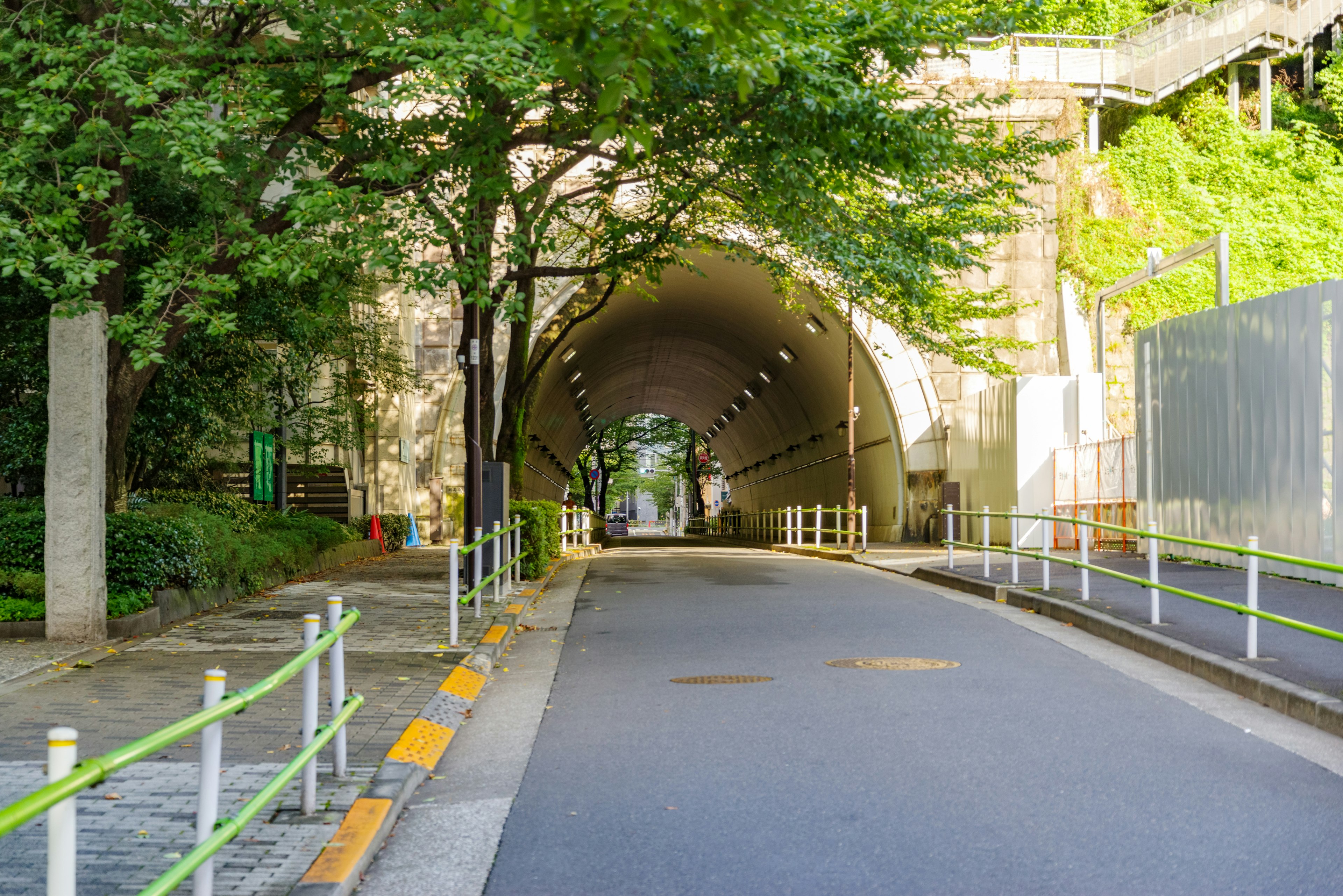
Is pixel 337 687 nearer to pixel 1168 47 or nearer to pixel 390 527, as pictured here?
pixel 390 527

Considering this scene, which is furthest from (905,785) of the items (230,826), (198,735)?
(198,735)

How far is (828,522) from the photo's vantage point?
1561 inches

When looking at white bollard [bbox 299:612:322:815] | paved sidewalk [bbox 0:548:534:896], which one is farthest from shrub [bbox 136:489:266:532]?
white bollard [bbox 299:612:322:815]

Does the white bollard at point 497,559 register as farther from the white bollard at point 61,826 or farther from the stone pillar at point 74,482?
the white bollard at point 61,826

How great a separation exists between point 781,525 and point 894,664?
1314 inches

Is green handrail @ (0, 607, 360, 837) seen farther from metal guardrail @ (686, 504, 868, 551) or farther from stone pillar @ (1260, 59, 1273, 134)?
stone pillar @ (1260, 59, 1273, 134)

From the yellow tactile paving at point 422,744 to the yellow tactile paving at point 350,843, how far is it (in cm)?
99

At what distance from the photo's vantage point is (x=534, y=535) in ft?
61.5

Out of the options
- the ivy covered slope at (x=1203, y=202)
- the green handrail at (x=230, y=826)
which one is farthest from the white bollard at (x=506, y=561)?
the ivy covered slope at (x=1203, y=202)

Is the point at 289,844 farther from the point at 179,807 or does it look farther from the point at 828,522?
the point at 828,522

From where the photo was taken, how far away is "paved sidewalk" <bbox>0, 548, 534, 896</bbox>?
15.3ft

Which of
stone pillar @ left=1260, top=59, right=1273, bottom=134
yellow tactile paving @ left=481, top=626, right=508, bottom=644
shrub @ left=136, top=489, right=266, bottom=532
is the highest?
stone pillar @ left=1260, top=59, right=1273, bottom=134

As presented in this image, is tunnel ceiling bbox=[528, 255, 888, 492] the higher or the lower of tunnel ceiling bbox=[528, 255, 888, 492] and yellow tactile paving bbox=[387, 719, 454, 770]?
the higher

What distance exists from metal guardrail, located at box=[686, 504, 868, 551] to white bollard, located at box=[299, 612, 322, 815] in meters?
20.0
